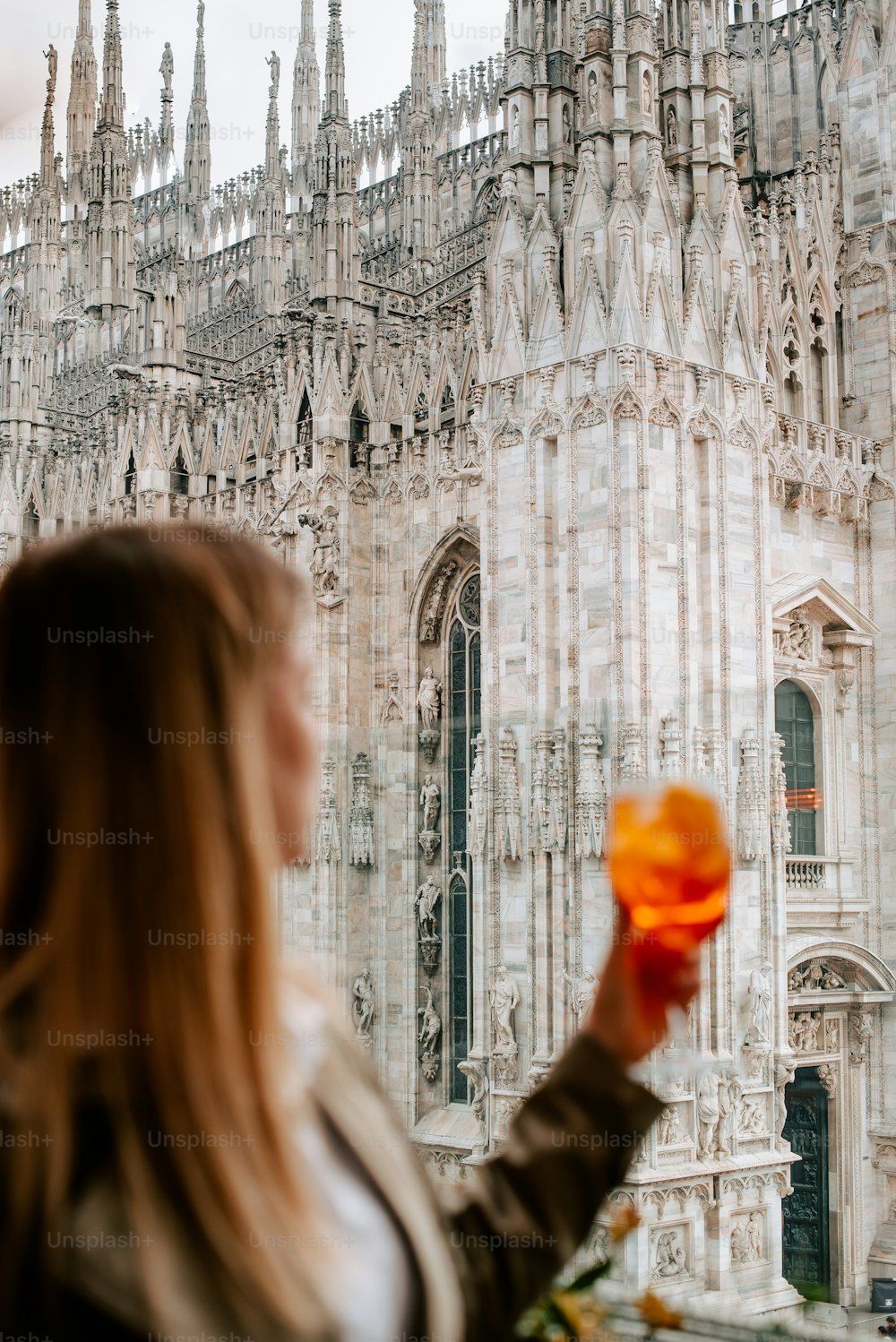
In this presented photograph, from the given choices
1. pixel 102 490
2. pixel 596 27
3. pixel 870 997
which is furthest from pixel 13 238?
pixel 870 997

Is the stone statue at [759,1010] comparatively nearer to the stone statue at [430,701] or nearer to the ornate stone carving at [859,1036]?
the ornate stone carving at [859,1036]

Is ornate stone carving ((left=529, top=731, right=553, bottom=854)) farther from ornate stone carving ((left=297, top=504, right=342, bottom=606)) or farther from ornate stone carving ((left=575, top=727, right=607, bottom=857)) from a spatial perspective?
ornate stone carving ((left=297, top=504, right=342, bottom=606))

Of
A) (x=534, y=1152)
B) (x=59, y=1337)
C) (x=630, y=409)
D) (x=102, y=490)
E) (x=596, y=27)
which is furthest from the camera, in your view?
(x=102, y=490)

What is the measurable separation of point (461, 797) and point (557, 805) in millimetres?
3380

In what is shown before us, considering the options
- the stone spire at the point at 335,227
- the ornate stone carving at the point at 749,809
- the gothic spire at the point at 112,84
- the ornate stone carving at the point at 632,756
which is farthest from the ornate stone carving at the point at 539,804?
the gothic spire at the point at 112,84

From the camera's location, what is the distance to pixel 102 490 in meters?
25.7

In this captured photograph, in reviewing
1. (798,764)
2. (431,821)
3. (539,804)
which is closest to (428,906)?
(431,821)

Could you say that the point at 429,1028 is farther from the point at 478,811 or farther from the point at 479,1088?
the point at 478,811

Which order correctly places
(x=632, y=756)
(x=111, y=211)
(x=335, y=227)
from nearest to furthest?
(x=632, y=756), (x=335, y=227), (x=111, y=211)

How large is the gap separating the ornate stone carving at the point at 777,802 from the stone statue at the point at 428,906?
14.4ft

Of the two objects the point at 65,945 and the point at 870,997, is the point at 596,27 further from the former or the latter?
the point at 65,945

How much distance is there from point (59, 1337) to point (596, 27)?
1744 cm

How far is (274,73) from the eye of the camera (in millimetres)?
39031

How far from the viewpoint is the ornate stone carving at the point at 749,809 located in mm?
16312
